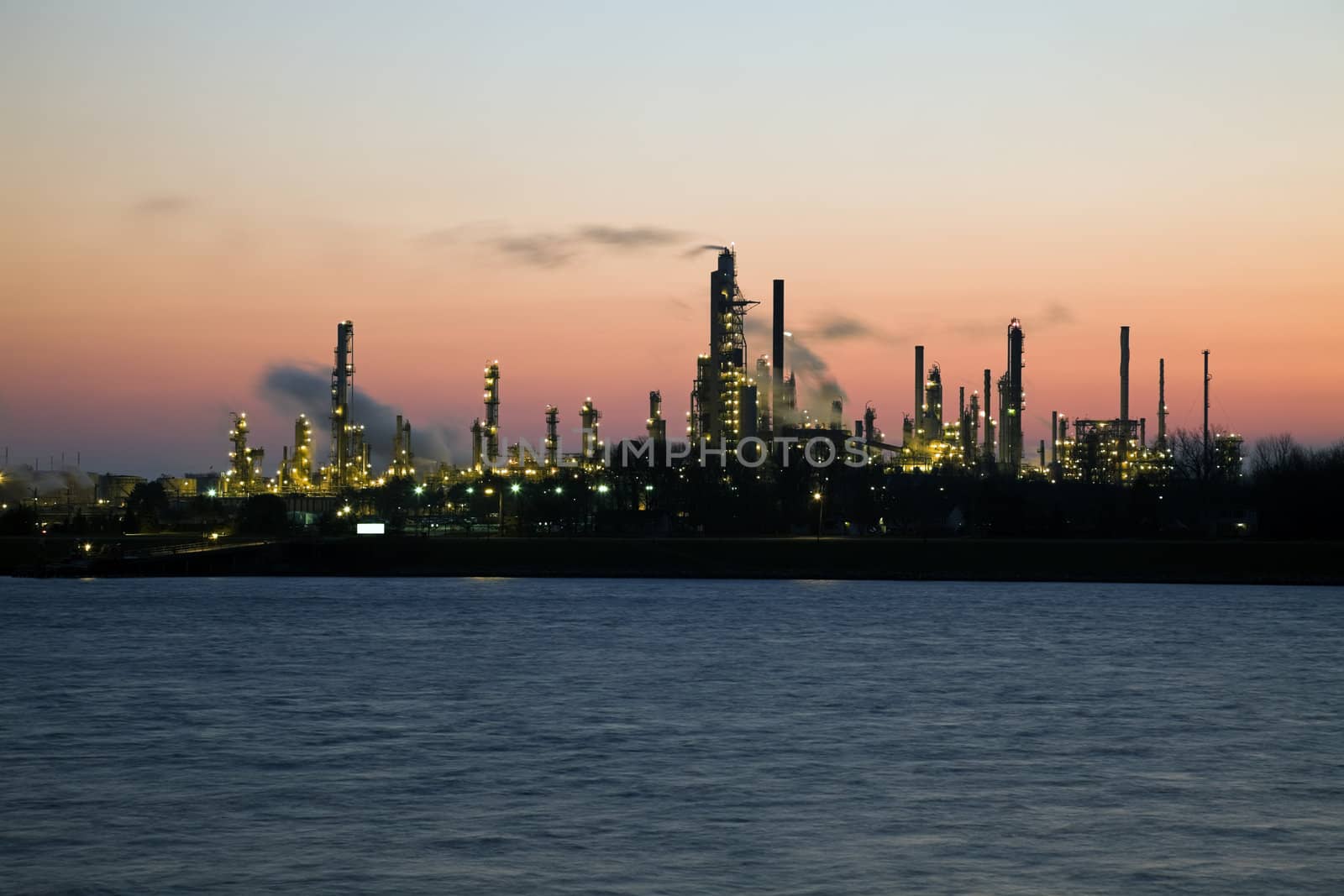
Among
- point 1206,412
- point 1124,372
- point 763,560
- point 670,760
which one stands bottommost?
point 670,760

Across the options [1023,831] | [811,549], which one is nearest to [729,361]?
[811,549]

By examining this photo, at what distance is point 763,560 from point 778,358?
46419mm

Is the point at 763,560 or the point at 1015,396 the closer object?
the point at 763,560

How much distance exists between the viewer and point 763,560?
9588 cm

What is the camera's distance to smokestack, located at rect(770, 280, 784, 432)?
5325 inches

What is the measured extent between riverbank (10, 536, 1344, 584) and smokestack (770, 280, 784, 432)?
36.7 metres

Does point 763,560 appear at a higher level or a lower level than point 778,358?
lower

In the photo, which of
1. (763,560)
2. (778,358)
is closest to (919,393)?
(778,358)

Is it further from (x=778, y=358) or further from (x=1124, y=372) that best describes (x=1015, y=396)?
(x=778, y=358)

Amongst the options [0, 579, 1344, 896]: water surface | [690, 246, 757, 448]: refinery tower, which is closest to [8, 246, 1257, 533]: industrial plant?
[690, 246, 757, 448]: refinery tower

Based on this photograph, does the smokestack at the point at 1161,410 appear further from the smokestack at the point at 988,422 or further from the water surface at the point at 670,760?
the water surface at the point at 670,760

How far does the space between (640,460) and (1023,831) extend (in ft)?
407

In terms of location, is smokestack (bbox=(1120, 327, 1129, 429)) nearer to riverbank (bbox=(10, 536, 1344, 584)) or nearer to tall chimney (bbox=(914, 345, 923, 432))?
tall chimney (bbox=(914, 345, 923, 432))

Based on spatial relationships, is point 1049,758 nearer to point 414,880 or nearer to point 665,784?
point 665,784
